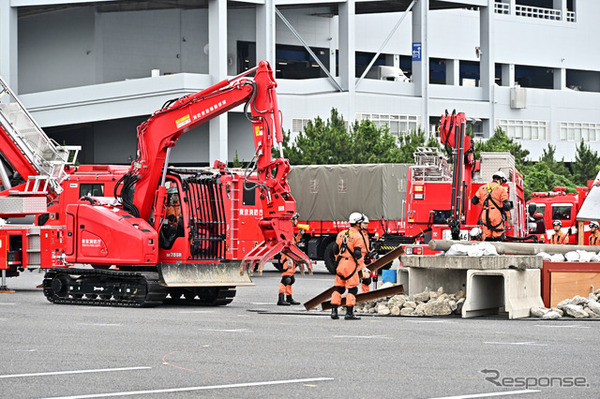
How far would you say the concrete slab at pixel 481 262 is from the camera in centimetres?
1936

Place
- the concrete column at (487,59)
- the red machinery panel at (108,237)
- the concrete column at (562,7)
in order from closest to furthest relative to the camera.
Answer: the red machinery panel at (108,237) < the concrete column at (487,59) < the concrete column at (562,7)

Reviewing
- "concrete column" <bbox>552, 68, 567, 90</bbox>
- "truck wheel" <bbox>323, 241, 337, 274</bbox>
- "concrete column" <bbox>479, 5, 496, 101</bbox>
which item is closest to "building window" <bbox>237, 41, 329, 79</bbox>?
"concrete column" <bbox>479, 5, 496, 101</bbox>

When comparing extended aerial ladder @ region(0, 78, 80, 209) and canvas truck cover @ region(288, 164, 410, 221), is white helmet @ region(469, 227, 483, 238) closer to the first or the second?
extended aerial ladder @ region(0, 78, 80, 209)

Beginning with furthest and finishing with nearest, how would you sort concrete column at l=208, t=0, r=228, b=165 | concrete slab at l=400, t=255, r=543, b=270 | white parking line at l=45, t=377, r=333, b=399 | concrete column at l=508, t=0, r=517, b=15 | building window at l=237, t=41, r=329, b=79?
1. concrete column at l=508, t=0, r=517, b=15
2. building window at l=237, t=41, r=329, b=79
3. concrete column at l=208, t=0, r=228, b=165
4. concrete slab at l=400, t=255, r=543, b=270
5. white parking line at l=45, t=377, r=333, b=399

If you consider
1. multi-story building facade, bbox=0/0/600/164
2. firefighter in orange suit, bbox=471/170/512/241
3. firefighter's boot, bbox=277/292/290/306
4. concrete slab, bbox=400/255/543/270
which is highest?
multi-story building facade, bbox=0/0/600/164

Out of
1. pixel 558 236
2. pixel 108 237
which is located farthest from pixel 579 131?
pixel 108 237

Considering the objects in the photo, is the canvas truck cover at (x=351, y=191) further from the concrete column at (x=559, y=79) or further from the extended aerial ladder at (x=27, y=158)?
the concrete column at (x=559, y=79)

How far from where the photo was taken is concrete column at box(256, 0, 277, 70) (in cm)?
6369

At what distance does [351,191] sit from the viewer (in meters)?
36.2

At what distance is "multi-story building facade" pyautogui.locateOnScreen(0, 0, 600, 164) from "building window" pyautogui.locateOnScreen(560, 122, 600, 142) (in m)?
0.10

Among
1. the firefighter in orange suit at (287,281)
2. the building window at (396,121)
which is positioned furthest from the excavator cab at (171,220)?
the building window at (396,121)

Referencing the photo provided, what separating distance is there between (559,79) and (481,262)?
68.2 metres

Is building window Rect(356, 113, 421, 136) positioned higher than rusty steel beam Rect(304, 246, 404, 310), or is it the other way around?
building window Rect(356, 113, 421, 136)

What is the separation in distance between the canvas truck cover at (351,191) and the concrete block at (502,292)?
14.5 m
